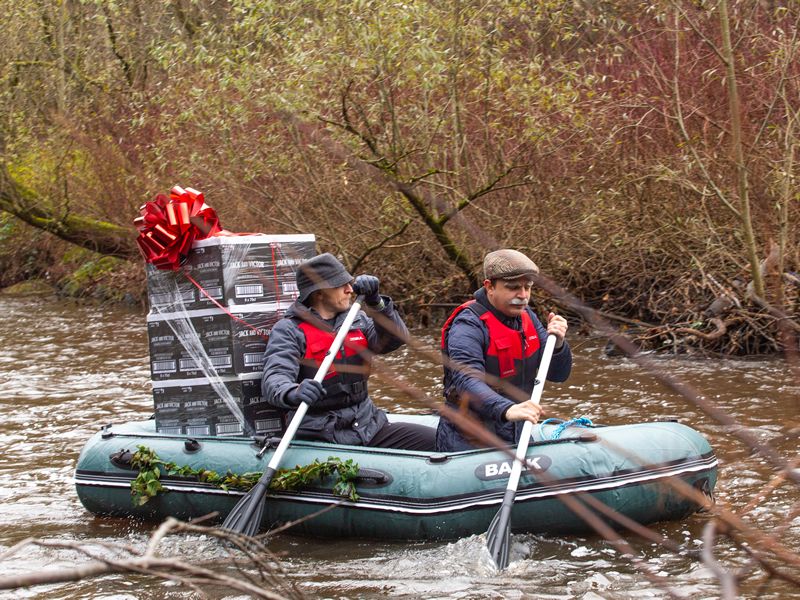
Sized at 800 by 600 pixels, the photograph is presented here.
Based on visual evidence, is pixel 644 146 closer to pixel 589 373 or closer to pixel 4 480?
pixel 589 373

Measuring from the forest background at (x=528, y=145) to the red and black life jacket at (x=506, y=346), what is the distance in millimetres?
3576

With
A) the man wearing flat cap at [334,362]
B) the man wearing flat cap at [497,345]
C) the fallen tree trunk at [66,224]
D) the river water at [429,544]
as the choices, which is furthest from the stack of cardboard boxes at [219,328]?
the fallen tree trunk at [66,224]

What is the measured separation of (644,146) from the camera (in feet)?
35.9

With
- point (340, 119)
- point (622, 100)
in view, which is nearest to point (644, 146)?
point (622, 100)

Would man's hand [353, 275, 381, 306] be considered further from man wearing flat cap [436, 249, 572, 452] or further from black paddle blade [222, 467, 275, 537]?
black paddle blade [222, 467, 275, 537]

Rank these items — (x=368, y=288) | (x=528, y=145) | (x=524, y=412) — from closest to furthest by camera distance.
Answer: (x=524, y=412), (x=368, y=288), (x=528, y=145)

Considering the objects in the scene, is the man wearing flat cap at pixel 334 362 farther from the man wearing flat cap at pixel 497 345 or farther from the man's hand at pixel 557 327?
the man's hand at pixel 557 327

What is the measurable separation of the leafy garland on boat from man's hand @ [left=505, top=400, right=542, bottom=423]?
886 millimetres

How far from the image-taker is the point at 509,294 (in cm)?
531

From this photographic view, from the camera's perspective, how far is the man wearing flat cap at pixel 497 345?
5223mm

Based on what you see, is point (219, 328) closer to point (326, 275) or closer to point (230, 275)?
point (230, 275)

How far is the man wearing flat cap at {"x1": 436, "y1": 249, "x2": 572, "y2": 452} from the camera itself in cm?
522

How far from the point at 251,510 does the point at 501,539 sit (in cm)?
125

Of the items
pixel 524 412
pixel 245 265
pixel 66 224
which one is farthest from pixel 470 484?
pixel 66 224
